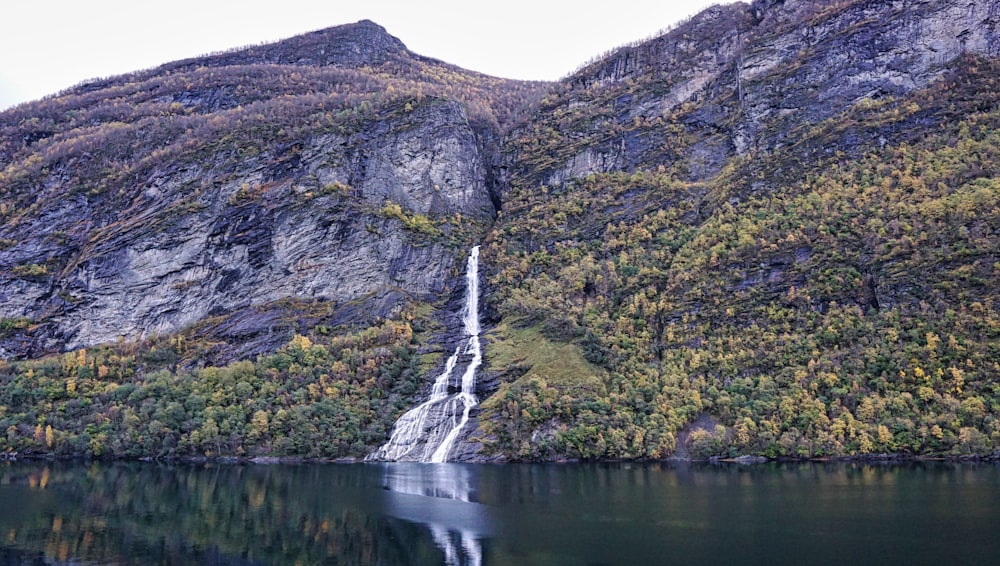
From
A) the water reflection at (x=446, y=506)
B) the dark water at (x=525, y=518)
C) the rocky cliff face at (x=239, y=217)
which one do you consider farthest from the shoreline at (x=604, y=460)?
the rocky cliff face at (x=239, y=217)

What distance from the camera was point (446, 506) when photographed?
46.1 metres

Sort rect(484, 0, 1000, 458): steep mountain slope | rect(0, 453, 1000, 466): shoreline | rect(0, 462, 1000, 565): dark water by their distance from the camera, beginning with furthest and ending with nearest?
rect(484, 0, 1000, 458): steep mountain slope, rect(0, 453, 1000, 466): shoreline, rect(0, 462, 1000, 565): dark water

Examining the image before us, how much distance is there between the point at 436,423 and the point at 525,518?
47379mm

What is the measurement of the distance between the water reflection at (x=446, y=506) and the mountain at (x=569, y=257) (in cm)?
1525

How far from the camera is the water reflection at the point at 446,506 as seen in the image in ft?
110

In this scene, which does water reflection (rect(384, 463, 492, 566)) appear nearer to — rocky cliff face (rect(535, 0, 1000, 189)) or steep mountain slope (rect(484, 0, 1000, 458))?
steep mountain slope (rect(484, 0, 1000, 458))

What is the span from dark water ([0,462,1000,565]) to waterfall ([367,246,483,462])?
61.9ft

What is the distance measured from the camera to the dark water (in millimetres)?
31000

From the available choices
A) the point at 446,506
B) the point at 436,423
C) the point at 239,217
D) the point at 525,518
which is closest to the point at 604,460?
the point at 436,423

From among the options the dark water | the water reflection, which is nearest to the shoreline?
the dark water

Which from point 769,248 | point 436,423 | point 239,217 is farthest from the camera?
point 239,217

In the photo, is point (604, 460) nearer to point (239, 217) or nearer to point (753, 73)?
point (239, 217)

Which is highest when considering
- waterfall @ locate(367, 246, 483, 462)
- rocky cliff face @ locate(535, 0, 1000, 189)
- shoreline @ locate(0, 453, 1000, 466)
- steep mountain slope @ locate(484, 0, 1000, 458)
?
rocky cliff face @ locate(535, 0, 1000, 189)

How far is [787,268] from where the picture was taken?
94.8 m
